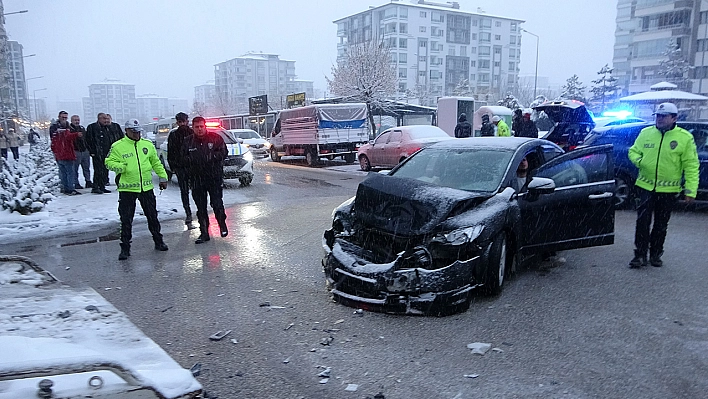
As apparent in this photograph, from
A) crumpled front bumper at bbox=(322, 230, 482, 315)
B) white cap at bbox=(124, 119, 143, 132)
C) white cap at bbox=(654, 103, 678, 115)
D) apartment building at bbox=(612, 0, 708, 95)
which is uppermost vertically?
apartment building at bbox=(612, 0, 708, 95)

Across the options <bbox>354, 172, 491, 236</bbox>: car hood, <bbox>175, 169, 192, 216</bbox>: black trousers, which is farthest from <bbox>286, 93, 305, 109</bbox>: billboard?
<bbox>354, 172, 491, 236</bbox>: car hood

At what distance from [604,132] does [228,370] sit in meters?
8.81

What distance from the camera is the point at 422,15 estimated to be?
90.7 m

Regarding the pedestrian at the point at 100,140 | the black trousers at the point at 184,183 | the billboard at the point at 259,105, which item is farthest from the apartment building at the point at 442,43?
the black trousers at the point at 184,183

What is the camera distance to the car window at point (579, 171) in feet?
19.0

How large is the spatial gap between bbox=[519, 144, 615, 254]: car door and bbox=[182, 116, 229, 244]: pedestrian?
15.0ft

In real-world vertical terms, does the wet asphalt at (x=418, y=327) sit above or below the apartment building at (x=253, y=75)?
below

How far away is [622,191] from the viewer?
9.71 m

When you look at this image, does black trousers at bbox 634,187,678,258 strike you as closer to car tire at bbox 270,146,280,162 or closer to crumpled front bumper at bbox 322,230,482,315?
crumpled front bumper at bbox 322,230,482,315

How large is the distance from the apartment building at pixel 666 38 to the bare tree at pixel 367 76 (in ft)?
111

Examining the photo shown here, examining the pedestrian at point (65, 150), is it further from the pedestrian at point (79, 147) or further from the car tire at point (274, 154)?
the car tire at point (274, 154)

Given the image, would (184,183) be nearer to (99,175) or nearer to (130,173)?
(130,173)

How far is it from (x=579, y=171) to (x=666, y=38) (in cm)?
6384

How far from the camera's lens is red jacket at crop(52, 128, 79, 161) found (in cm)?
1206
